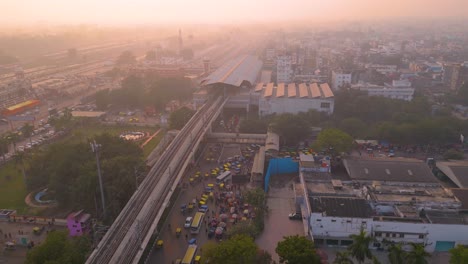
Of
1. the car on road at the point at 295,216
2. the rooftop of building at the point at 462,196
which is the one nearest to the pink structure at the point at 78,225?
the car on road at the point at 295,216

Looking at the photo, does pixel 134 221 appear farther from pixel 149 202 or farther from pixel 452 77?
pixel 452 77

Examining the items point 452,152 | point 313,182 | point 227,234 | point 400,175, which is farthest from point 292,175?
point 452,152

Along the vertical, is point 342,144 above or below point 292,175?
above

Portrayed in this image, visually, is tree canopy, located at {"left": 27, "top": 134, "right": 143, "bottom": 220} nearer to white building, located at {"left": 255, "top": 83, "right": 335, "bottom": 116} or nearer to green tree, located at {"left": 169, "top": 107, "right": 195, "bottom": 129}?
green tree, located at {"left": 169, "top": 107, "right": 195, "bottom": 129}

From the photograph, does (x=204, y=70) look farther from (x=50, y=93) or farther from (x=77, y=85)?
(x=50, y=93)

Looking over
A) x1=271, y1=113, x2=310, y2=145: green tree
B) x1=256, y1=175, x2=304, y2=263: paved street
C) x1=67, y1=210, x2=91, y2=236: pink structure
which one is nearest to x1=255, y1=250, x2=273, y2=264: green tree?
x1=256, y1=175, x2=304, y2=263: paved street

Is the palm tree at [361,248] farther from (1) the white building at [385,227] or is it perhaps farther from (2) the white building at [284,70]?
(2) the white building at [284,70]
